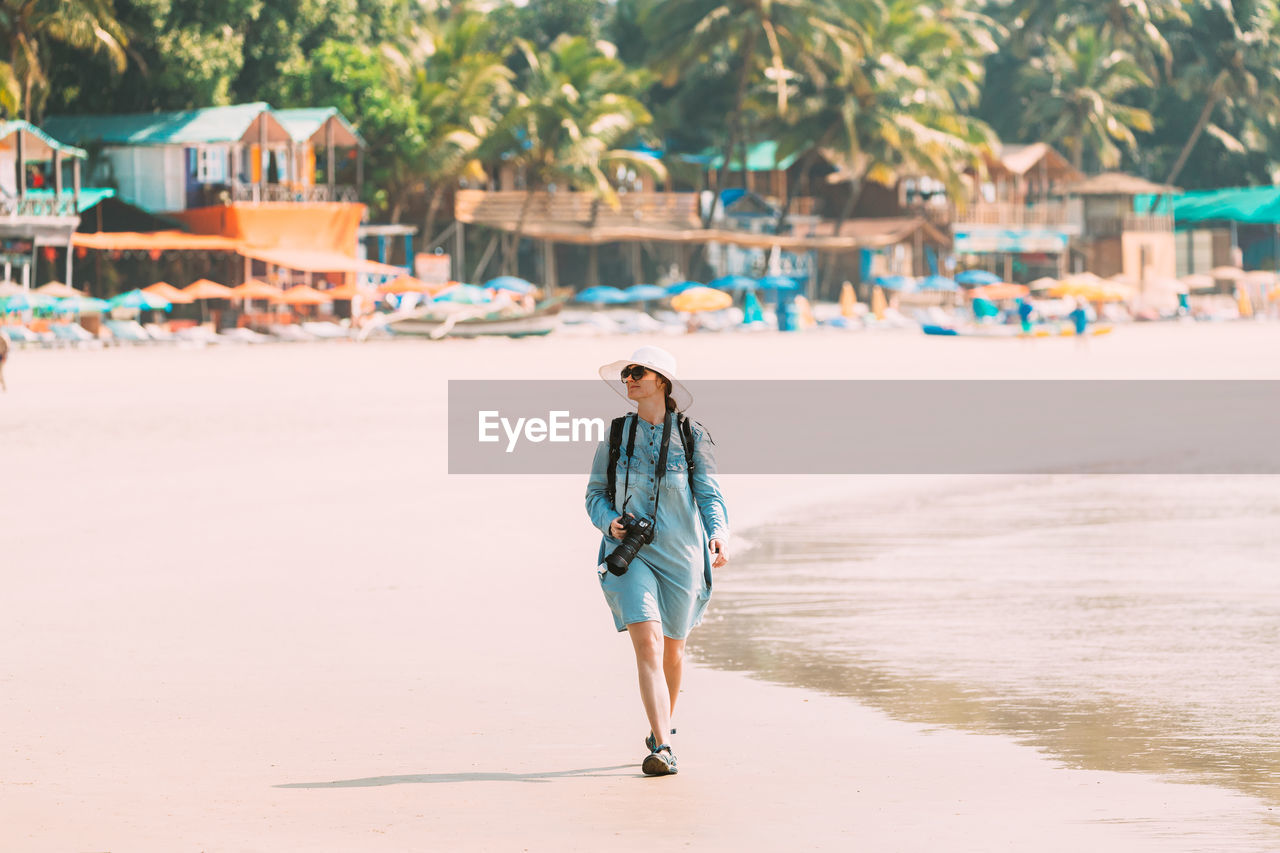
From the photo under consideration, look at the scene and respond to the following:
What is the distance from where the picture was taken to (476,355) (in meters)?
40.9

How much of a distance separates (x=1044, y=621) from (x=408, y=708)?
3829 millimetres

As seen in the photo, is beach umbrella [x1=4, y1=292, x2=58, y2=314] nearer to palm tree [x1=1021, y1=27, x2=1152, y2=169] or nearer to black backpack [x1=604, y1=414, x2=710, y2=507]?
black backpack [x1=604, y1=414, x2=710, y2=507]

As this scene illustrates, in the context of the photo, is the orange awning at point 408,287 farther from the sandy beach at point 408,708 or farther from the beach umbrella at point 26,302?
the sandy beach at point 408,708

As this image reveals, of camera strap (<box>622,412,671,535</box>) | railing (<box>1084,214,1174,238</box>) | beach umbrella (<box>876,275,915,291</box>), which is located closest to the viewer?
camera strap (<box>622,412,671,535</box>)

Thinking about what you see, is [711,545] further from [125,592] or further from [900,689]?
[125,592]

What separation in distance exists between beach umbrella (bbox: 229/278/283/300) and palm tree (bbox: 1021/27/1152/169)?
1450 inches

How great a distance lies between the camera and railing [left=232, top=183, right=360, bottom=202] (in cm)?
5122

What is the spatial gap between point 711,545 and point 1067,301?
5900cm

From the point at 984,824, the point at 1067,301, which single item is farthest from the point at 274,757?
the point at 1067,301

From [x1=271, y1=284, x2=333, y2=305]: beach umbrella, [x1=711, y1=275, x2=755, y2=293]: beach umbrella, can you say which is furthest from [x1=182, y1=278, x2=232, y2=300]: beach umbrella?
[x1=711, y1=275, x2=755, y2=293]: beach umbrella

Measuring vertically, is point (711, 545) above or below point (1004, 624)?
above

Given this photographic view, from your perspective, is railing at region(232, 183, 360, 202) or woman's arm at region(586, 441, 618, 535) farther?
railing at region(232, 183, 360, 202)

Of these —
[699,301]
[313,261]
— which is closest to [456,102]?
[313,261]

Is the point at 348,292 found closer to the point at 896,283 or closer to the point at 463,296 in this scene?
the point at 463,296
